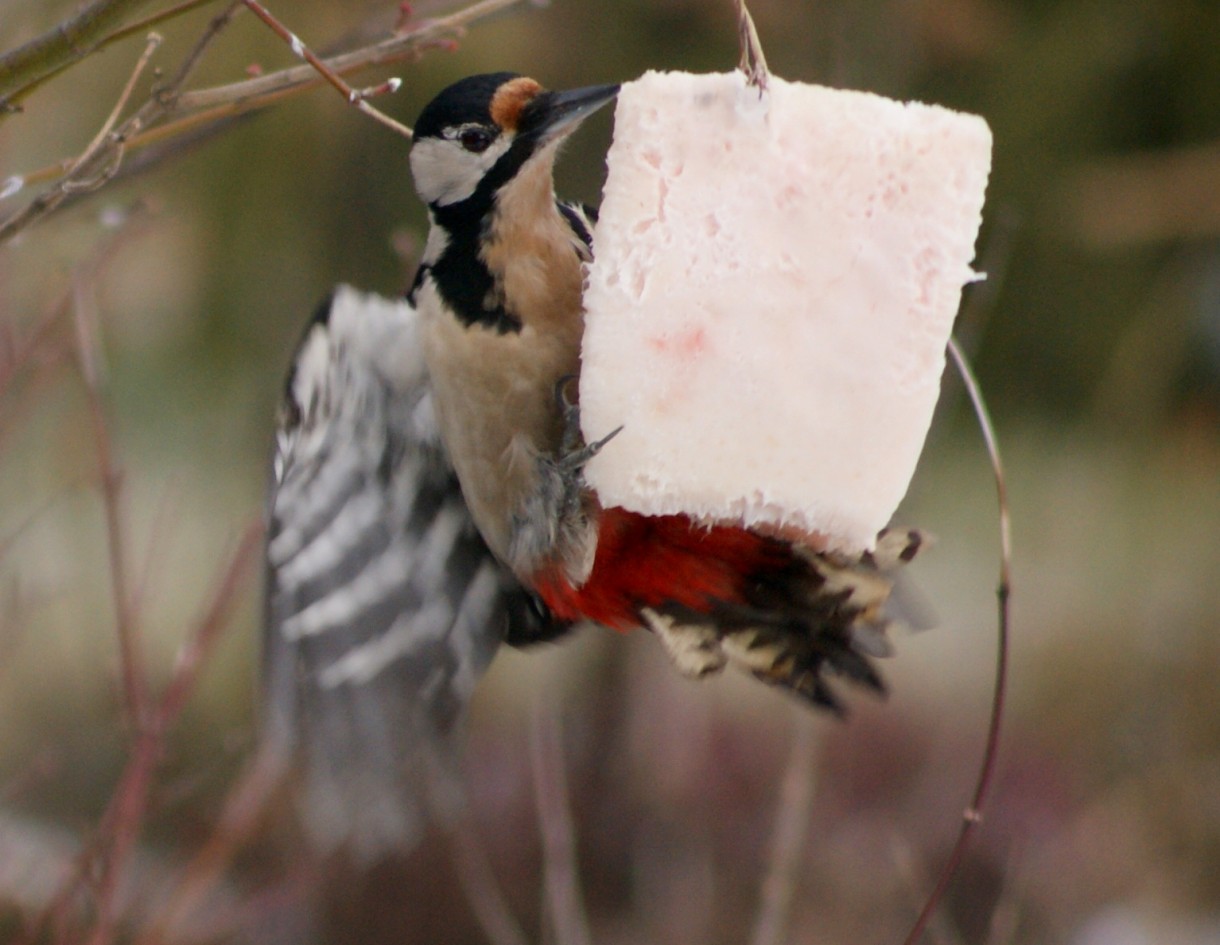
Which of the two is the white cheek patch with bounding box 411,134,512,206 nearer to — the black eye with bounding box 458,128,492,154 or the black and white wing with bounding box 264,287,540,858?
the black eye with bounding box 458,128,492,154

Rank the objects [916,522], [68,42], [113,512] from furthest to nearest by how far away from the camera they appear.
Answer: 1. [916,522]
2. [113,512]
3. [68,42]

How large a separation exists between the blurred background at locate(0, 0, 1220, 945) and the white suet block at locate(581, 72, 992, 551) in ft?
6.67

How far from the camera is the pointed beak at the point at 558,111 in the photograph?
192cm

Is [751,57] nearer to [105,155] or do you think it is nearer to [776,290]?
[776,290]

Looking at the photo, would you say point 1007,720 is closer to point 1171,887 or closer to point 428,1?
point 1171,887

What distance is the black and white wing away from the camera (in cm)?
229

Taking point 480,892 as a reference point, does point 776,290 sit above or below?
above

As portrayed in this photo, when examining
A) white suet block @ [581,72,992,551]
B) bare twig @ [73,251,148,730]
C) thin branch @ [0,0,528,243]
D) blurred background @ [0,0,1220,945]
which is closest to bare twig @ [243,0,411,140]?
thin branch @ [0,0,528,243]

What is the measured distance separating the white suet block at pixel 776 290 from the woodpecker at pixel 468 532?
0.69 feet

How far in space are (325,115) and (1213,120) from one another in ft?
12.2

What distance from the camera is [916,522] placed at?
15.6 ft

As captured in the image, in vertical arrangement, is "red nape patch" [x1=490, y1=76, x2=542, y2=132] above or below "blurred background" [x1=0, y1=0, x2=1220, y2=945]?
above

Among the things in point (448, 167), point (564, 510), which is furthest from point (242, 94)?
point (564, 510)

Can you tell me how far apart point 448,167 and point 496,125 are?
0.40 ft
